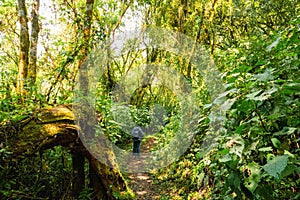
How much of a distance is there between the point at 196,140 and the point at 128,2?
19.1ft

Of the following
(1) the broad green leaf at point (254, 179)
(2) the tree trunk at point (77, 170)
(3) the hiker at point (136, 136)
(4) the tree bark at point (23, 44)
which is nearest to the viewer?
(1) the broad green leaf at point (254, 179)

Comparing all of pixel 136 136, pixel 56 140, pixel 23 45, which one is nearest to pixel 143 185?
pixel 136 136

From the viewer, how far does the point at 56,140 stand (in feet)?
9.37

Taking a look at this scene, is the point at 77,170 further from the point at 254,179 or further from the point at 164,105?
the point at 164,105

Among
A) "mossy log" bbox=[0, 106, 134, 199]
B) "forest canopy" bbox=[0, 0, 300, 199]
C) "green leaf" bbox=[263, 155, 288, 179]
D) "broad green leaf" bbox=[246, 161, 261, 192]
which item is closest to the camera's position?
"green leaf" bbox=[263, 155, 288, 179]

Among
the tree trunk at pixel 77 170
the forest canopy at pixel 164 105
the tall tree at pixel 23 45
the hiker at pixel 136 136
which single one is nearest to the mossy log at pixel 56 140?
the forest canopy at pixel 164 105

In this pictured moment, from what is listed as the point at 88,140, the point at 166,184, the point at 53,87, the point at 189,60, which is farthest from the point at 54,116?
the point at 189,60

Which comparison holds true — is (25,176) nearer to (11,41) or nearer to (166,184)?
(166,184)

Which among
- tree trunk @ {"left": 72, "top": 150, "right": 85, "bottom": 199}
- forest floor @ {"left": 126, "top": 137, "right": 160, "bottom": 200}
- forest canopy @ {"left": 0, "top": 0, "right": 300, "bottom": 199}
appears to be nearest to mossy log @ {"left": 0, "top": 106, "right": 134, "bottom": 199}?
forest canopy @ {"left": 0, "top": 0, "right": 300, "bottom": 199}

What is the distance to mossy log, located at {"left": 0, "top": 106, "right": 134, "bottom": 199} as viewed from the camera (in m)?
2.58

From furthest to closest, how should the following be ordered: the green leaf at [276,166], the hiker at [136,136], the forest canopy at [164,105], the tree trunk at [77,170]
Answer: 1. the hiker at [136,136]
2. the tree trunk at [77,170]
3. the forest canopy at [164,105]
4. the green leaf at [276,166]

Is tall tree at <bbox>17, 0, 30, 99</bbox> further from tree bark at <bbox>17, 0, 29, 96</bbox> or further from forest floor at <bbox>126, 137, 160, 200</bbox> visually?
forest floor at <bbox>126, 137, 160, 200</bbox>

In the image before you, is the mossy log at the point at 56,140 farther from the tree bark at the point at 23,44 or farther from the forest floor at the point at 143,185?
the tree bark at the point at 23,44

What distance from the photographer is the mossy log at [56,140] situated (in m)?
2.58
